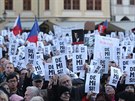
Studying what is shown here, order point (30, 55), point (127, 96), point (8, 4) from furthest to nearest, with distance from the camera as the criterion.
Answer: point (8, 4), point (30, 55), point (127, 96)

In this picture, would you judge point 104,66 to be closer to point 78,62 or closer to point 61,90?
point 78,62

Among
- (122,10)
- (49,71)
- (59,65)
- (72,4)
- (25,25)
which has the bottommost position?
(25,25)

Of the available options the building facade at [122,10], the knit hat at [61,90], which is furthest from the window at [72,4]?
the knit hat at [61,90]

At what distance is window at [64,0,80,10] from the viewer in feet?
142

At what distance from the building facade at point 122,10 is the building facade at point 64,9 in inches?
22.8

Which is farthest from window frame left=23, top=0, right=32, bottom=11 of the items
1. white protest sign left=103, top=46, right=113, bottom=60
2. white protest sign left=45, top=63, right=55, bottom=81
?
white protest sign left=45, top=63, right=55, bottom=81

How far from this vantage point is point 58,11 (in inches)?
1672

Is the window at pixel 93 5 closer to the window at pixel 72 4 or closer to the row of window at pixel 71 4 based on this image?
the row of window at pixel 71 4

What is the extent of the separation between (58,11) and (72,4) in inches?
69.3

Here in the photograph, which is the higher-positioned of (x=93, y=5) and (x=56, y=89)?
(x=56, y=89)

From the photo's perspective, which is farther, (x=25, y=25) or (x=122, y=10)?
(x=122, y=10)

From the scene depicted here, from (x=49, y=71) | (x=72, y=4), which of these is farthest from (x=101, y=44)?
(x=72, y=4)

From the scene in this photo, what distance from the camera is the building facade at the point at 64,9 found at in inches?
1692

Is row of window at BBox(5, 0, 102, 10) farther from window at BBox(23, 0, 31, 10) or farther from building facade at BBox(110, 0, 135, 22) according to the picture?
building facade at BBox(110, 0, 135, 22)
